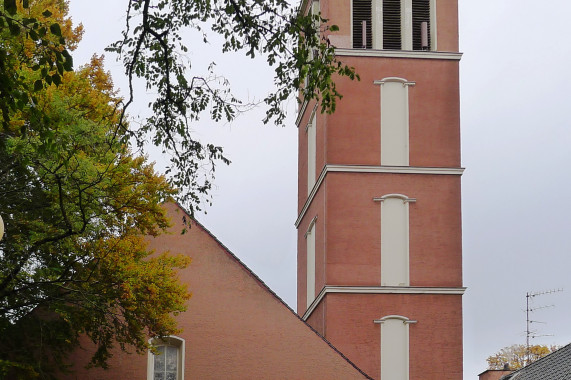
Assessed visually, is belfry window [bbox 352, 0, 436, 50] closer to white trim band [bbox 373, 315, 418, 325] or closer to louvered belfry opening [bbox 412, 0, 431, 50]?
louvered belfry opening [bbox 412, 0, 431, 50]

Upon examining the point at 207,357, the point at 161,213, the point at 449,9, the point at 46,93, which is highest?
the point at 449,9

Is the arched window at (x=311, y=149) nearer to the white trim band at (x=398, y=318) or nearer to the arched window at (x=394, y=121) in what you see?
the arched window at (x=394, y=121)

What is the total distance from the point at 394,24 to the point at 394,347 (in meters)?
10.5

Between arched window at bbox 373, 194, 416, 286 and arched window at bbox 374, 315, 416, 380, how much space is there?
1.24 metres

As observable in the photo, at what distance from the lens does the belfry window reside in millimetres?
39281

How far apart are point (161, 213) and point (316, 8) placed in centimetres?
1900

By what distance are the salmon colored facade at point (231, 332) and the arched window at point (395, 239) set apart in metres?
8.30

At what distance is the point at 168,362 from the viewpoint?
96.6 feet

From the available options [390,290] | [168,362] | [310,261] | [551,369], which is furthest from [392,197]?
[168,362]

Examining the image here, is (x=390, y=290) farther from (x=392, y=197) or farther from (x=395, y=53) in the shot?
(x=395, y=53)

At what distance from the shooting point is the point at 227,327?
29.4 meters

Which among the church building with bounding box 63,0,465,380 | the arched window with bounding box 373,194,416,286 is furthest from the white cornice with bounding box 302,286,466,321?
the arched window with bounding box 373,194,416,286

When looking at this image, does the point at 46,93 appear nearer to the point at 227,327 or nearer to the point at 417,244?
the point at 227,327

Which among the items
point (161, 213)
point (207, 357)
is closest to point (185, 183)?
point (161, 213)
